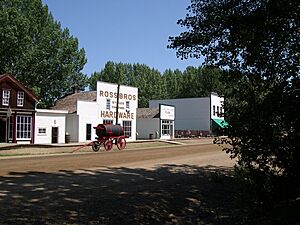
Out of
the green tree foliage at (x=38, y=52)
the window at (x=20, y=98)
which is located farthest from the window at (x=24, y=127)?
the green tree foliage at (x=38, y=52)

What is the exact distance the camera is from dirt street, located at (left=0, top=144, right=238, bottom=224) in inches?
346

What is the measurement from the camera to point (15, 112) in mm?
39406

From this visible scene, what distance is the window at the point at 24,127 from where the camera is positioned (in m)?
39.4

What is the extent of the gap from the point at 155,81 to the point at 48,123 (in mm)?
56236

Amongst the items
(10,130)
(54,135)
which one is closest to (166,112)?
(54,135)

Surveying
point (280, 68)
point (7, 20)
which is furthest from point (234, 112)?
point (7, 20)

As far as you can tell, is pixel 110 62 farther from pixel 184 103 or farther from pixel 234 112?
pixel 234 112

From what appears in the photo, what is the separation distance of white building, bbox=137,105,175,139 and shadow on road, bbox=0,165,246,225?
42767mm

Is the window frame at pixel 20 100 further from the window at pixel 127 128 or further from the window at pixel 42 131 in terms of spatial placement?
the window at pixel 127 128

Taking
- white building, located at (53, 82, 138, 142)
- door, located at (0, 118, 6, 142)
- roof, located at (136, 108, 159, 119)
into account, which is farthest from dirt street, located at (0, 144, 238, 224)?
roof, located at (136, 108, 159, 119)

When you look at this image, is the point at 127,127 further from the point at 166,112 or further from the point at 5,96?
the point at 5,96

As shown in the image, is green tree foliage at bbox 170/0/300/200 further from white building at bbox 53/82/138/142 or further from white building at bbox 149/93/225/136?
white building at bbox 149/93/225/136

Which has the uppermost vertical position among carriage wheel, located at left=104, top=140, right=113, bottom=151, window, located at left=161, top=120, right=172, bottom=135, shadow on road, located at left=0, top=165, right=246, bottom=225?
window, located at left=161, top=120, right=172, bottom=135

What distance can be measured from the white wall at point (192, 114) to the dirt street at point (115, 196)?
52.7 meters
